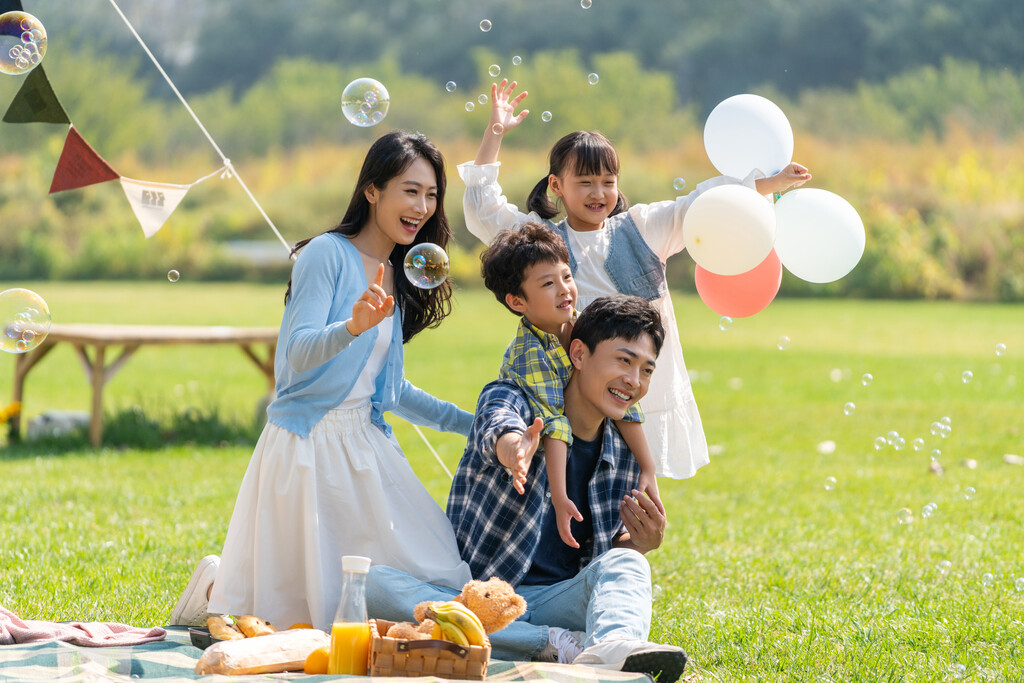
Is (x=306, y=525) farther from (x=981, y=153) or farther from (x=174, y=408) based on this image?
(x=981, y=153)

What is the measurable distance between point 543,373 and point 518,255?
327 millimetres

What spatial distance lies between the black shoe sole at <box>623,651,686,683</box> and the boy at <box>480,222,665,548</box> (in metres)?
0.49

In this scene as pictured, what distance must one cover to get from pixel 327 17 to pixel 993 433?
23.1 meters

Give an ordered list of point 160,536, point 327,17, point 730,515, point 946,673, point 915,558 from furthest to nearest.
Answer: point 327,17 → point 730,515 → point 160,536 → point 915,558 → point 946,673

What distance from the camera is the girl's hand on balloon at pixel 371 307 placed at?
268cm

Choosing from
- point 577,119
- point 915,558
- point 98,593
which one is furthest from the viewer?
point 577,119

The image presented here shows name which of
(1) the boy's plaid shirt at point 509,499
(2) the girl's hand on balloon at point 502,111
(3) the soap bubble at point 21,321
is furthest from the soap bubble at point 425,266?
(3) the soap bubble at point 21,321

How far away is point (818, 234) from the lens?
11.0 feet

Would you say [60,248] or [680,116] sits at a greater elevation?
[680,116]

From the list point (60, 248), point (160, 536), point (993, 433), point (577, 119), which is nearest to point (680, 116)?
point (577, 119)

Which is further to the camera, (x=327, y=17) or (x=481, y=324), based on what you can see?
(x=327, y=17)

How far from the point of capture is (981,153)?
70.1 feet

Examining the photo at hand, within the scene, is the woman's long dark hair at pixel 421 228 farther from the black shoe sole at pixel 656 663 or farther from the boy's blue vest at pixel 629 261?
the black shoe sole at pixel 656 663

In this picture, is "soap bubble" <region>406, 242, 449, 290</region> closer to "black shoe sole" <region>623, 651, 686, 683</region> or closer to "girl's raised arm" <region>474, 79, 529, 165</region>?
"girl's raised arm" <region>474, 79, 529, 165</region>
